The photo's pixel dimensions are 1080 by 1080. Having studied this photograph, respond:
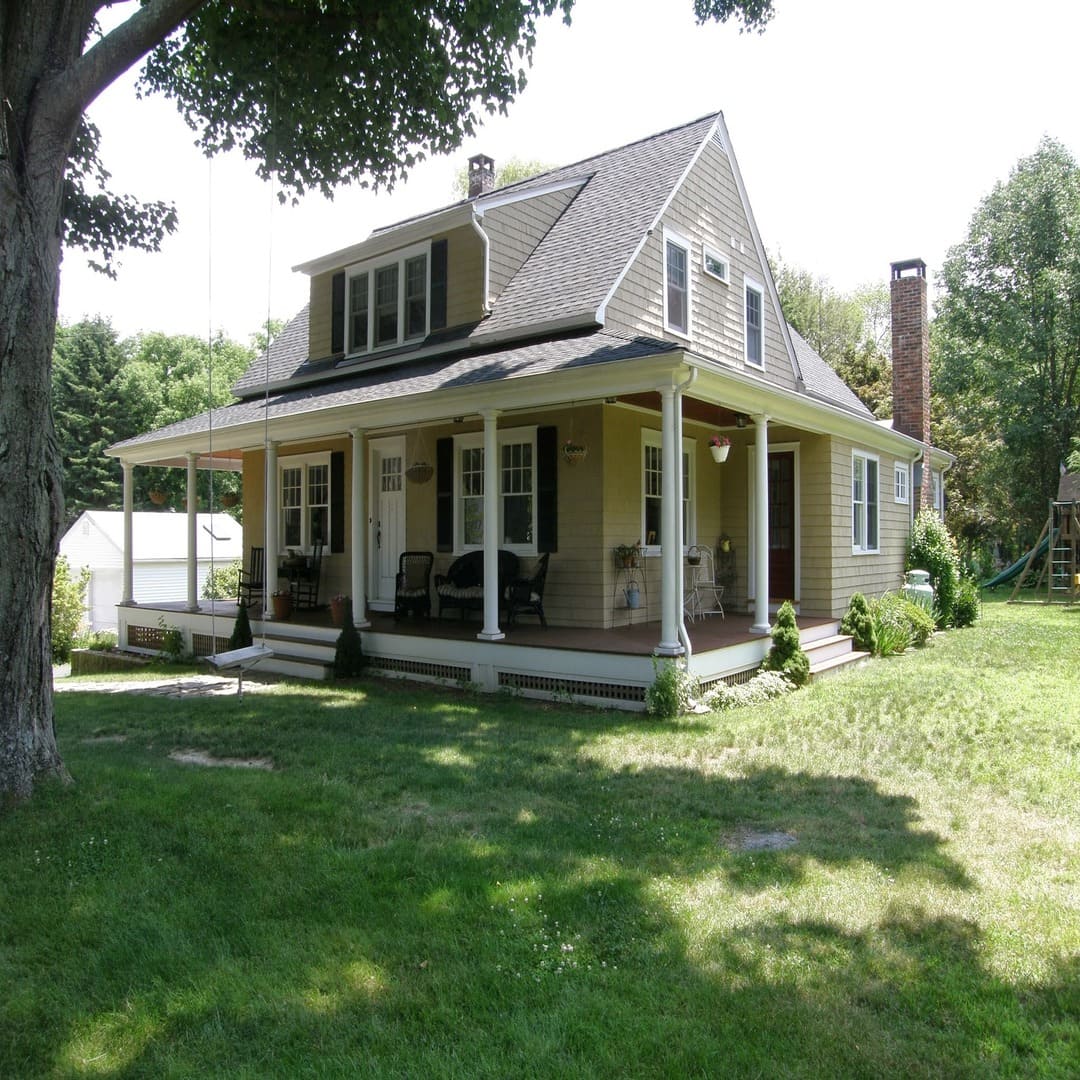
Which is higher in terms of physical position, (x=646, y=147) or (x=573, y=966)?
(x=646, y=147)

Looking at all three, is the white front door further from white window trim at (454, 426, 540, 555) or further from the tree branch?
the tree branch

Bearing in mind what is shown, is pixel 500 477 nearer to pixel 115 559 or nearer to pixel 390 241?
pixel 390 241

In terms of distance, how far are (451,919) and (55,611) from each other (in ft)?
67.3

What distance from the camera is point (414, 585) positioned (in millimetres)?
11578

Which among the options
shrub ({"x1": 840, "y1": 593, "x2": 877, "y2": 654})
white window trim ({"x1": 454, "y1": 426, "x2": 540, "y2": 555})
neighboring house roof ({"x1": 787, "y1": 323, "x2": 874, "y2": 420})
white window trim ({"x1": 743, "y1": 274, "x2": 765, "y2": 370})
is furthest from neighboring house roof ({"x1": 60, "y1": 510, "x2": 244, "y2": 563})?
shrub ({"x1": 840, "y1": 593, "x2": 877, "y2": 654})

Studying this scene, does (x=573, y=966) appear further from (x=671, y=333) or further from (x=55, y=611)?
(x=55, y=611)

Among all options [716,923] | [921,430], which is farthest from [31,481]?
[921,430]

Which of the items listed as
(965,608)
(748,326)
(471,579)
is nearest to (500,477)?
(471,579)

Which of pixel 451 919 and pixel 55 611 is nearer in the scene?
pixel 451 919

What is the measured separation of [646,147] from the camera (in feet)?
43.9

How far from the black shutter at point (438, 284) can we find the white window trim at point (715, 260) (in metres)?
3.88

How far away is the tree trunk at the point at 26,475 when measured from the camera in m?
4.65

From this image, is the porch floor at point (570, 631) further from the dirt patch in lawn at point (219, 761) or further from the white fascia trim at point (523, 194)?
the white fascia trim at point (523, 194)

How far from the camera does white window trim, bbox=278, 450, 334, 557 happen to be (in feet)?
44.3
